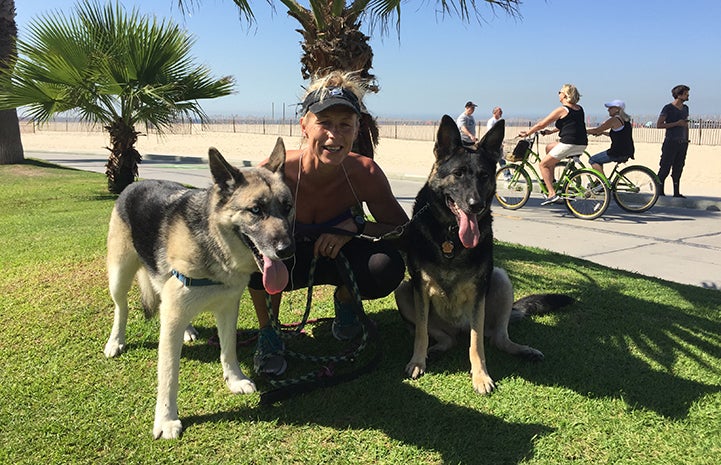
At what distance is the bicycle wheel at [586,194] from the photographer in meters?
9.48

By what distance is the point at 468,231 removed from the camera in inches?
119

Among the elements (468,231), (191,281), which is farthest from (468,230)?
(191,281)

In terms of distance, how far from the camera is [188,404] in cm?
288

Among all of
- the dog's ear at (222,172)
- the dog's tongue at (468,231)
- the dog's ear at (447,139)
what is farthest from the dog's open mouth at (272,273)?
the dog's ear at (447,139)

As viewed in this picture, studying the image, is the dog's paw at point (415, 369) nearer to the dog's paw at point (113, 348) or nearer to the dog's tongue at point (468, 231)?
the dog's tongue at point (468, 231)

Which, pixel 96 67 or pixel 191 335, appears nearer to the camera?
pixel 191 335

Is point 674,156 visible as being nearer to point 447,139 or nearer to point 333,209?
point 447,139

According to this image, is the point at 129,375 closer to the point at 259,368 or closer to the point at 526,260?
the point at 259,368

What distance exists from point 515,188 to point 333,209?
815 cm

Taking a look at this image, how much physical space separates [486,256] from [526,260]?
10.0 feet

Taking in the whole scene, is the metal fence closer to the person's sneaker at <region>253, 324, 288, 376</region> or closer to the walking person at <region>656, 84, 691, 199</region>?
the walking person at <region>656, 84, 691, 199</region>

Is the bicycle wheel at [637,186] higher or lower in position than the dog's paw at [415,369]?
higher

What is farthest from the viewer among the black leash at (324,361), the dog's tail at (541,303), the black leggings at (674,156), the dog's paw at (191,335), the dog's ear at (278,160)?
the black leggings at (674,156)

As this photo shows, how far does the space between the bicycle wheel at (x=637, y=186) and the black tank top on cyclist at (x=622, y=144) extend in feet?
0.98
